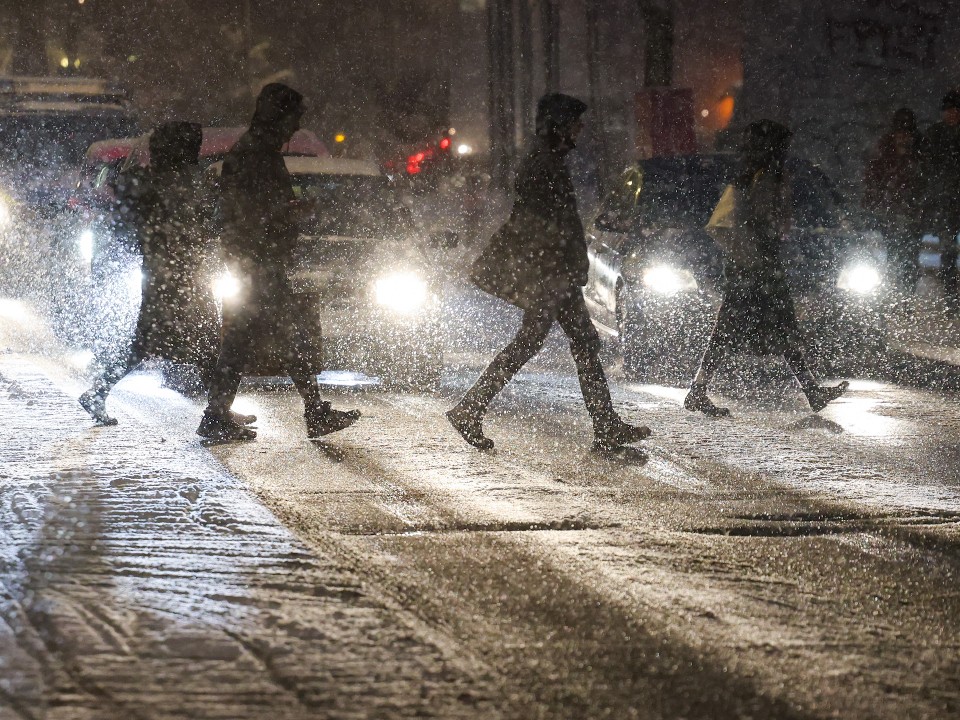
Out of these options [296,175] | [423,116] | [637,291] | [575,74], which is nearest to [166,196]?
[296,175]

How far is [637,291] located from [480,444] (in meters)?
3.56

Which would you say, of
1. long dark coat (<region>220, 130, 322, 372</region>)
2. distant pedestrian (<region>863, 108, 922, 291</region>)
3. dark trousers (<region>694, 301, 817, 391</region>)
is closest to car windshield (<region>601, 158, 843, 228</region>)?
distant pedestrian (<region>863, 108, 922, 291</region>)

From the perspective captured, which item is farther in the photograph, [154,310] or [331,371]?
[331,371]

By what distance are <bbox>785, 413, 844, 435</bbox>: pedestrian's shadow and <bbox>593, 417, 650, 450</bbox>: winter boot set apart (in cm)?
139

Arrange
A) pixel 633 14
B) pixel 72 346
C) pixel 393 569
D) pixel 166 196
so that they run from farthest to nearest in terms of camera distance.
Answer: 1. pixel 633 14
2. pixel 72 346
3. pixel 166 196
4. pixel 393 569

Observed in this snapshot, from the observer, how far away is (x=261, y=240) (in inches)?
289

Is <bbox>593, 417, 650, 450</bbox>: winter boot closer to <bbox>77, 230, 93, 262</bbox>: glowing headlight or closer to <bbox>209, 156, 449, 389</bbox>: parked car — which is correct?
<bbox>209, 156, 449, 389</bbox>: parked car

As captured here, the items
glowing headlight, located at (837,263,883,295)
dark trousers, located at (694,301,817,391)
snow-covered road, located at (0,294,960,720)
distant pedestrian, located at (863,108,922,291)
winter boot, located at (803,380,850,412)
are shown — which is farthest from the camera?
distant pedestrian, located at (863,108,922,291)

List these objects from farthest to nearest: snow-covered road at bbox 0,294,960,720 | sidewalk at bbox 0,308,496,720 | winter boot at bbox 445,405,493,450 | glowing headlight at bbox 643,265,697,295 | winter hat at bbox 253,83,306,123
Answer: glowing headlight at bbox 643,265,697,295 → winter hat at bbox 253,83,306,123 → winter boot at bbox 445,405,493,450 → snow-covered road at bbox 0,294,960,720 → sidewalk at bbox 0,308,496,720

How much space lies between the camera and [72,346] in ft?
39.7

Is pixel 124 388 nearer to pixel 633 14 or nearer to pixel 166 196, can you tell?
pixel 166 196

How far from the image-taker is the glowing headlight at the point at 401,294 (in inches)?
380

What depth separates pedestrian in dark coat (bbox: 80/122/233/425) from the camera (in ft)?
26.0

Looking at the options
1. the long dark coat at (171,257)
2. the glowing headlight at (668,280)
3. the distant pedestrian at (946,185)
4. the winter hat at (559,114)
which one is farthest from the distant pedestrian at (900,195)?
the long dark coat at (171,257)
